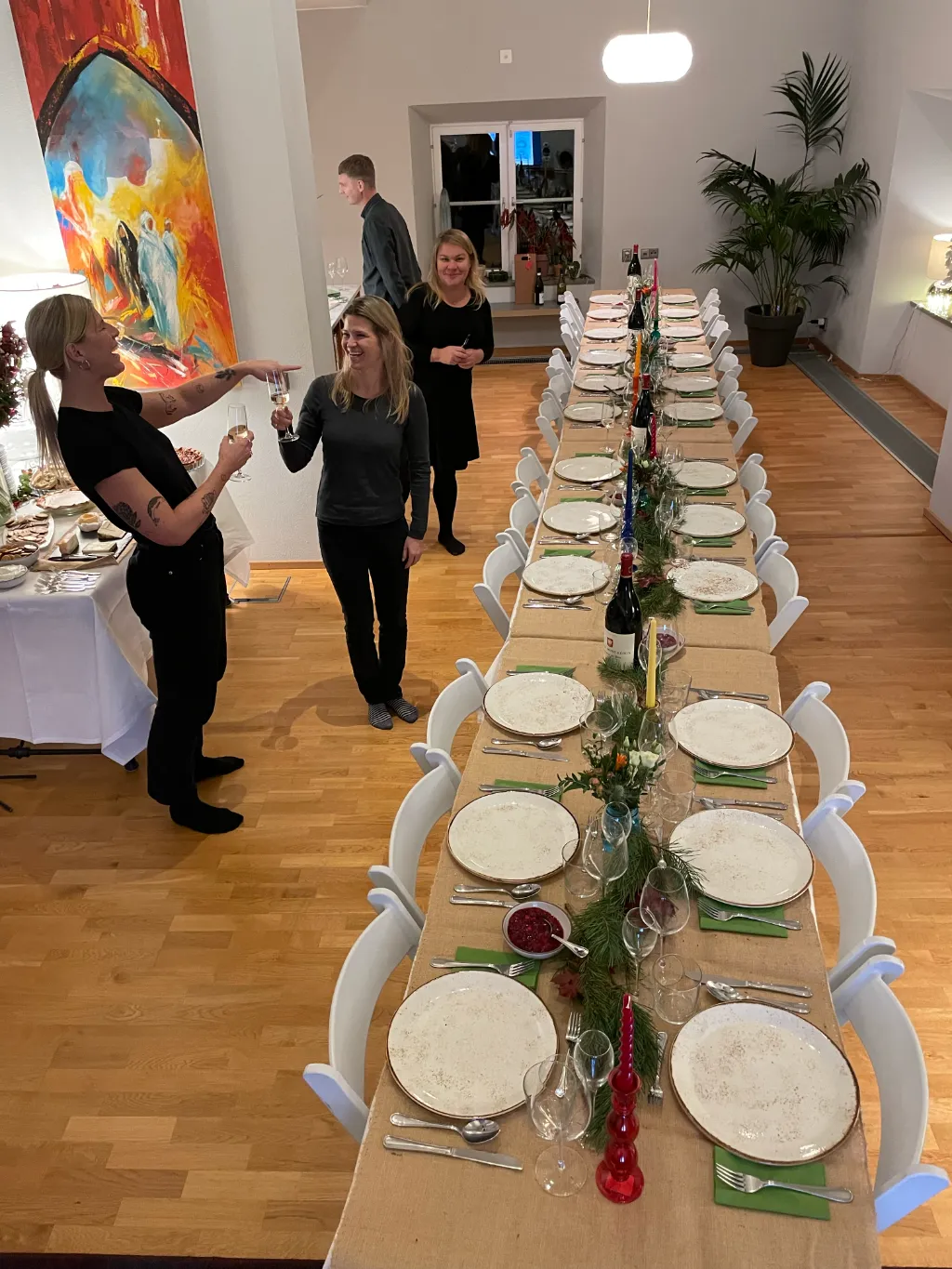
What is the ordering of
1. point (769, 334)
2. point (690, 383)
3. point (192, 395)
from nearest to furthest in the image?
point (192, 395) < point (690, 383) < point (769, 334)

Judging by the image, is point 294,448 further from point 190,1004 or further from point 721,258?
point 721,258

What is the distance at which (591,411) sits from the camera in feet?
15.7

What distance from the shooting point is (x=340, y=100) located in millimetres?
8133

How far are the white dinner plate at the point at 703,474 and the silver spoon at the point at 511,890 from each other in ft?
7.35

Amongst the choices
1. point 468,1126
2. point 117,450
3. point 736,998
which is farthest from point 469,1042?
point 117,450

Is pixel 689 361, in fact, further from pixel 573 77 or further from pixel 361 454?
pixel 573 77

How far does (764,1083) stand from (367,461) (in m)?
2.44

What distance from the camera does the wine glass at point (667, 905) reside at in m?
1.73

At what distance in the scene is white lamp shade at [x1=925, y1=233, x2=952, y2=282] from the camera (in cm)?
745

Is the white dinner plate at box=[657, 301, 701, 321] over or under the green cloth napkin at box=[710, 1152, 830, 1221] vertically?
over

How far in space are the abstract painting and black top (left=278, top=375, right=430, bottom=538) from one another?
1.46m

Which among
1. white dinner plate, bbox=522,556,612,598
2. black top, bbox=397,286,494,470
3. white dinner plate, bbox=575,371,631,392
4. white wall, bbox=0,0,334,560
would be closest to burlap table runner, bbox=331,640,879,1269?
white dinner plate, bbox=522,556,612,598

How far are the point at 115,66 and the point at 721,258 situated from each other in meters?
5.63

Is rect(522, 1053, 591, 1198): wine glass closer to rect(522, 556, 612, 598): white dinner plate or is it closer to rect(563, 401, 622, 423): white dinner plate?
rect(522, 556, 612, 598): white dinner plate
